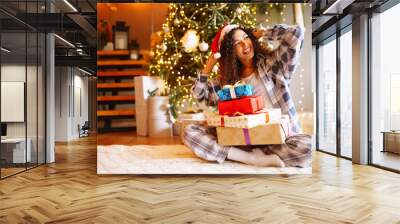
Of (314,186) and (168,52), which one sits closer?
(314,186)

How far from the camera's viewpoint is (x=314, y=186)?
376 cm

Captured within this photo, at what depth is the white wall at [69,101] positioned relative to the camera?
5.31m

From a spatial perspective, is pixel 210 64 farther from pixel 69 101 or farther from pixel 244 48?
pixel 69 101

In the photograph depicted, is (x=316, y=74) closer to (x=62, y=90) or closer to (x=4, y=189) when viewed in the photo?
(x=62, y=90)

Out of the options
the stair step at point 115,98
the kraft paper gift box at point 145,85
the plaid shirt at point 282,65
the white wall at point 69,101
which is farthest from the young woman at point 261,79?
the white wall at point 69,101

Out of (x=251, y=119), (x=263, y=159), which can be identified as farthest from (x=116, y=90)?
(x=263, y=159)

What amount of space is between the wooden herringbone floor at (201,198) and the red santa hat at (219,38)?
1.39m

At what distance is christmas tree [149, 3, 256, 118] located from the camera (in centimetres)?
420

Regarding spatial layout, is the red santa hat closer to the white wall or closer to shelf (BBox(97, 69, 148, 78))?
shelf (BBox(97, 69, 148, 78))

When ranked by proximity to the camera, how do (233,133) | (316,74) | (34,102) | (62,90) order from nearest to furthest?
(233,133) → (34,102) → (62,90) → (316,74)

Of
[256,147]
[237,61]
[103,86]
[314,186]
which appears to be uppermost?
[237,61]

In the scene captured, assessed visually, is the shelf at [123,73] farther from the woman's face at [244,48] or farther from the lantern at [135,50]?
the woman's face at [244,48]

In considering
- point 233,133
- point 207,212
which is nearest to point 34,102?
point 233,133

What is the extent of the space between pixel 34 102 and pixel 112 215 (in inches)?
122
